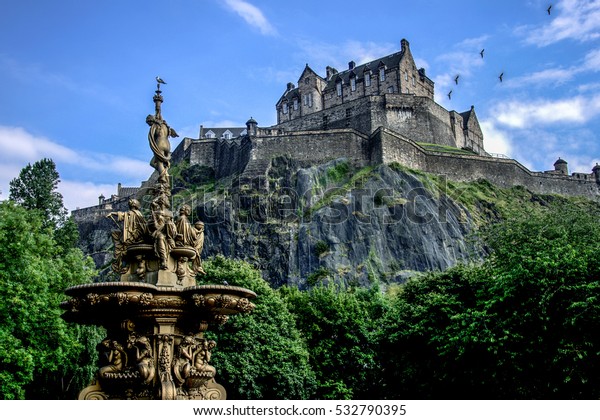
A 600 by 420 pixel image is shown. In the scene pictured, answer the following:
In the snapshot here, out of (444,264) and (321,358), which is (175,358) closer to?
(321,358)

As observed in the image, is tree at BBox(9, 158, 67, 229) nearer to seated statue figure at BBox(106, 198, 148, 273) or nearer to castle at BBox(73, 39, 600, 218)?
castle at BBox(73, 39, 600, 218)

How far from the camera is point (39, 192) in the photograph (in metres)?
46.7

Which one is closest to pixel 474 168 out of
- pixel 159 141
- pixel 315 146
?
pixel 315 146

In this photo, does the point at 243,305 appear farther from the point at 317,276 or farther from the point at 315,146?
the point at 315,146

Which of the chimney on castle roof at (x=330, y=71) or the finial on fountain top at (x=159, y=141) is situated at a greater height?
the chimney on castle roof at (x=330, y=71)

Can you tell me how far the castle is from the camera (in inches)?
2707

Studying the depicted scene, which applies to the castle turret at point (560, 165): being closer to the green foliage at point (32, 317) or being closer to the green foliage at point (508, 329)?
the green foliage at point (508, 329)

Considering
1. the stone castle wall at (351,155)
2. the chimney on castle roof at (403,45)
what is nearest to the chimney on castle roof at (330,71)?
the chimney on castle roof at (403,45)

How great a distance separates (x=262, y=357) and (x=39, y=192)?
1007 inches

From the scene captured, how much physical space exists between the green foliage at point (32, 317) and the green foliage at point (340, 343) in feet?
37.2

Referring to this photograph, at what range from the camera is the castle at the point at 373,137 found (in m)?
68.8

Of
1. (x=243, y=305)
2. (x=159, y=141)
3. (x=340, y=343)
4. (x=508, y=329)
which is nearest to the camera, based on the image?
(x=243, y=305)

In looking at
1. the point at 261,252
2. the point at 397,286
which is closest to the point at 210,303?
the point at 397,286

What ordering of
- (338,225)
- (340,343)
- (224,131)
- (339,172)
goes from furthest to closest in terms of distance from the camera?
(224,131)
(339,172)
(338,225)
(340,343)
